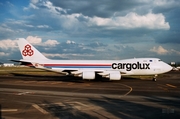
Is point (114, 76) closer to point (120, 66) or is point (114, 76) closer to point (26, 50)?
point (120, 66)

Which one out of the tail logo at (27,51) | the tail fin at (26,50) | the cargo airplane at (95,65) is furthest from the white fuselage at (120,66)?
the tail logo at (27,51)

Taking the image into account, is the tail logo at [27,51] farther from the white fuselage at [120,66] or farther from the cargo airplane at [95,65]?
the white fuselage at [120,66]

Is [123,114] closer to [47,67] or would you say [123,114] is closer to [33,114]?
[33,114]

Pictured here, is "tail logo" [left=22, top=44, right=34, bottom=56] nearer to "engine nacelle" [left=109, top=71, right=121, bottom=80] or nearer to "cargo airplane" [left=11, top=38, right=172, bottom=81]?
"cargo airplane" [left=11, top=38, right=172, bottom=81]

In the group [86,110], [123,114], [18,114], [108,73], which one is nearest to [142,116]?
[123,114]

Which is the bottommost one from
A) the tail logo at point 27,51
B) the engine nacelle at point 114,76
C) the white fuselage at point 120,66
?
the engine nacelle at point 114,76

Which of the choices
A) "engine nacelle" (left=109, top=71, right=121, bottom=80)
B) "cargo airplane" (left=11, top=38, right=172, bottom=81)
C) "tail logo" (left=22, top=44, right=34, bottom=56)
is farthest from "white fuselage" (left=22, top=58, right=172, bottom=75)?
"engine nacelle" (left=109, top=71, right=121, bottom=80)

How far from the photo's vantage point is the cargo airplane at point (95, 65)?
3272 cm

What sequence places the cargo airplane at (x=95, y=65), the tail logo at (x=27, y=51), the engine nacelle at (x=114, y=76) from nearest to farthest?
the engine nacelle at (x=114, y=76) < the cargo airplane at (x=95, y=65) < the tail logo at (x=27, y=51)

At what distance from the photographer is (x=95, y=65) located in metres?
34.3

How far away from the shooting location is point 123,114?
1056 centimetres

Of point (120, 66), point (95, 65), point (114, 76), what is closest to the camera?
point (114, 76)

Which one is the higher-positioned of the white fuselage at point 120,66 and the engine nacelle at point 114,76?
the white fuselage at point 120,66

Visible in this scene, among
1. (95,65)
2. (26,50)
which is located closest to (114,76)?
(95,65)
